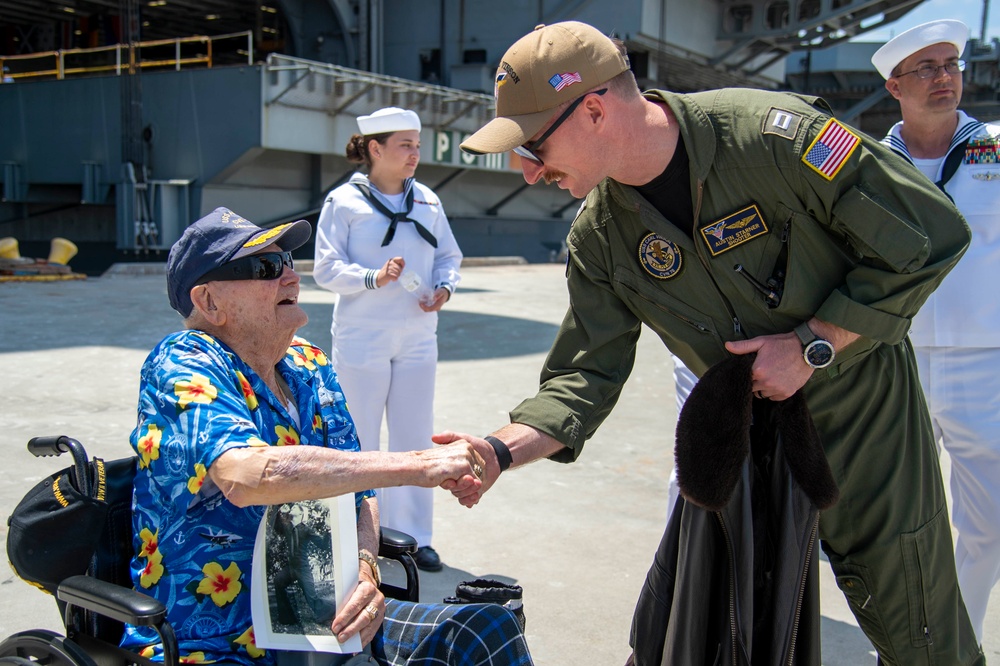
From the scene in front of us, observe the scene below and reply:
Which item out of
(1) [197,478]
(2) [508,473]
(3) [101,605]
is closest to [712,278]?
(1) [197,478]

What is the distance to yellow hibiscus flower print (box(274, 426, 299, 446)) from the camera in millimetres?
2422

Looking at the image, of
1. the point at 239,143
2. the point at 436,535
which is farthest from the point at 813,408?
the point at 239,143

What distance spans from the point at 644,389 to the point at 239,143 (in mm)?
13143

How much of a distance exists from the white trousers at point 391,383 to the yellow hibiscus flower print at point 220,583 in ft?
7.80

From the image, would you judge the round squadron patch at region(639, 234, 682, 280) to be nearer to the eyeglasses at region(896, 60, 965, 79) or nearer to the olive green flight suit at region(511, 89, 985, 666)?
the olive green flight suit at region(511, 89, 985, 666)

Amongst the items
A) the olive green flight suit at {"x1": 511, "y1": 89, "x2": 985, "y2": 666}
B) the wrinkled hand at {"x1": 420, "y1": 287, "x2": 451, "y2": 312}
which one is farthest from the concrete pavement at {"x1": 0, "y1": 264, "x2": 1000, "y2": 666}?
the olive green flight suit at {"x1": 511, "y1": 89, "x2": 985, "y2": 666}

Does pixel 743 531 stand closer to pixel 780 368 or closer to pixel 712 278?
pixel 780 368

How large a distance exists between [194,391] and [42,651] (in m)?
0.69

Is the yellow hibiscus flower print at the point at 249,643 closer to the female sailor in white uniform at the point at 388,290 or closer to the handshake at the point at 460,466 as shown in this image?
the handshake at the point at 460,466

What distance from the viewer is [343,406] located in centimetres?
266

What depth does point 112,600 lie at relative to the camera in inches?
78.4

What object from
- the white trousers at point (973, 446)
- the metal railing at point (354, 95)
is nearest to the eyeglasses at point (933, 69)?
the white trousers at point (973, 446)

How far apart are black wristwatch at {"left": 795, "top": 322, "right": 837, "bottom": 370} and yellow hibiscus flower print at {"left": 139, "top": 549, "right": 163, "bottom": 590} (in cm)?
165

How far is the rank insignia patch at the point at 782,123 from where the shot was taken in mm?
2336
